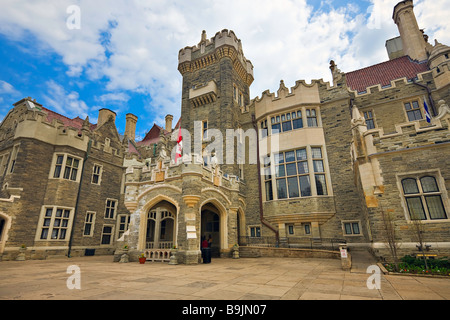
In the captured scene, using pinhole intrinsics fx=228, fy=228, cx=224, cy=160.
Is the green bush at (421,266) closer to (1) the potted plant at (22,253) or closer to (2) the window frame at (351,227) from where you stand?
(2) the window frame at (351,227)

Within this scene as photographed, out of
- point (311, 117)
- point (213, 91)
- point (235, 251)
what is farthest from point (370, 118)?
point (235, 251)

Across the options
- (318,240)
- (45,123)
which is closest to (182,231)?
(318,240)

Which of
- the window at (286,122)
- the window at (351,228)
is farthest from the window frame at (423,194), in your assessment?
the window at (286,122)

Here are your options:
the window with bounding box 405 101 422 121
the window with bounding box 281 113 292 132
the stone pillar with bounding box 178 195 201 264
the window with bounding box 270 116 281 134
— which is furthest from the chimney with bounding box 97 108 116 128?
the window with bounding box 405 101 422 121

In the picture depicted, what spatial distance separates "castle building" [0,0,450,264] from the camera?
936 centimetres

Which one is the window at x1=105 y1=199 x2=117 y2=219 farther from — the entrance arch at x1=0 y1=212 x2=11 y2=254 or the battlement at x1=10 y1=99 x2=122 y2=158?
the entrance arch at x1=0 y1=212 x2=11 y2=254

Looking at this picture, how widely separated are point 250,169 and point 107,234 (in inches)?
544

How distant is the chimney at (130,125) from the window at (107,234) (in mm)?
14898

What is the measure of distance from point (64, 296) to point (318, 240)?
1417 centimetres

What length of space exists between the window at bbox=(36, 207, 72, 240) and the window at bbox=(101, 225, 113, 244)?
3.20m

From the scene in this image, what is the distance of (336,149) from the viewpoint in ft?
52.9

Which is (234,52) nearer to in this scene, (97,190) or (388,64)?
(388,64)

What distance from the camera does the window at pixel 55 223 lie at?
15961 mm

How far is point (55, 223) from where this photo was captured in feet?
54.3
